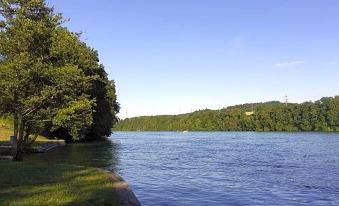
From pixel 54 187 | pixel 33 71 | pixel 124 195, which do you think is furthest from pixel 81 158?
pixel 124 195

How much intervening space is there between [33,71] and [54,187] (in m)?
15.1

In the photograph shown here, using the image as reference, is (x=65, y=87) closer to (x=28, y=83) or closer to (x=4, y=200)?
(x=28, y=83)

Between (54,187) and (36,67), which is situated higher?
(36,67)

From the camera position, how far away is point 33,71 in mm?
29703

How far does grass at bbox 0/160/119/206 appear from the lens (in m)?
13.9

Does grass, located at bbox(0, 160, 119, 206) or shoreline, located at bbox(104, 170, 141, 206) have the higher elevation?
grass, located at bbox(0, 160, 119, 206)

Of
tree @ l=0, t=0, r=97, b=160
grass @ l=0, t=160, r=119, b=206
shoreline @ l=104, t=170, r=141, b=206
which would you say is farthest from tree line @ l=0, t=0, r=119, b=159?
shoreline @ l=104, t=170, r=141, b=206

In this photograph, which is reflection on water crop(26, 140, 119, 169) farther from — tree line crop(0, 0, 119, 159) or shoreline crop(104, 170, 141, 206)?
shoreline crop(104, 170, 141, 206)

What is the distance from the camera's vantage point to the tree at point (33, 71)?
2981cm

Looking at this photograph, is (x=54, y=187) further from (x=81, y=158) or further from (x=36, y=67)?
(x=81, y=158)

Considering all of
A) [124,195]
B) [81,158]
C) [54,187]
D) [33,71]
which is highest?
[33,71]

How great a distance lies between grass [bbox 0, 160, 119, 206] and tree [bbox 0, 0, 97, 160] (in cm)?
936

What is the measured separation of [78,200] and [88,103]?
19435mm

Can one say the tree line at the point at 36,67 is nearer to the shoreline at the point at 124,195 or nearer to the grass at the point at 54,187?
the grass at the point at 54,187
